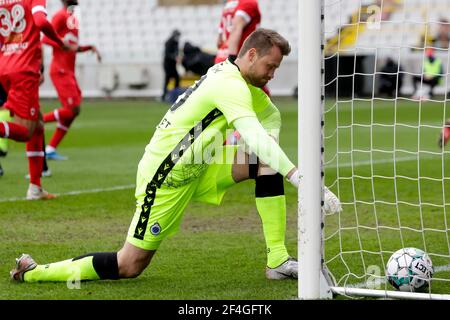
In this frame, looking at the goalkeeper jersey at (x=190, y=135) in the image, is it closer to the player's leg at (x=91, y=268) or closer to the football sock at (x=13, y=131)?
the player's leg at (x=91, y=268)

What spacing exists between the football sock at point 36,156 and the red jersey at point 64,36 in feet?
10.3

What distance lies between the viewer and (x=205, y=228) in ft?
23.9

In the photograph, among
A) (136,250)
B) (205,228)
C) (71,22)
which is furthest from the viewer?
(71,22)

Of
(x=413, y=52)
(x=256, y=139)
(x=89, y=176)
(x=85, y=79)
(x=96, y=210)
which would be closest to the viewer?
(x=256, y=139)

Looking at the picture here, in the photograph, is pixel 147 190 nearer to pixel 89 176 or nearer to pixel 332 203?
pixel 332 203

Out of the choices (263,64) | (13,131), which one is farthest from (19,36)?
(263,64)

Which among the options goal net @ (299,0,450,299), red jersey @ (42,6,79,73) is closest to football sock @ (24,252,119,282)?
goal net @ (299,0,450,299)

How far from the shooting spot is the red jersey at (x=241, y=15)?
1070cm

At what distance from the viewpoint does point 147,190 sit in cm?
525

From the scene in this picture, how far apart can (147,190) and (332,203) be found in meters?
1.11

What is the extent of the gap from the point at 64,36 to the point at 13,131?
4.02 metres

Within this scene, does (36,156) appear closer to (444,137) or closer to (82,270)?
(82,270)

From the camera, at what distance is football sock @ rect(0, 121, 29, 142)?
27.8 ft
